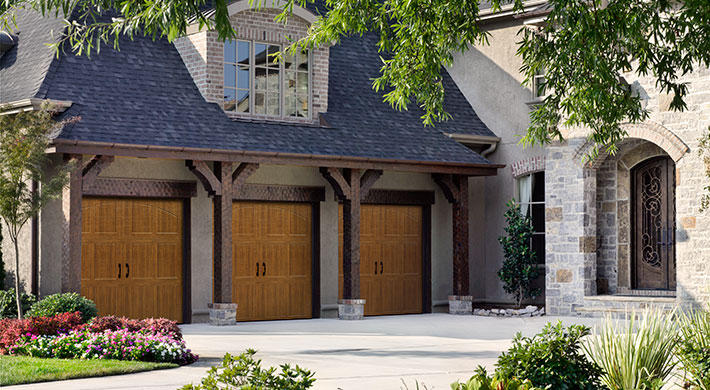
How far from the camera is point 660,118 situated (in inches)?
702

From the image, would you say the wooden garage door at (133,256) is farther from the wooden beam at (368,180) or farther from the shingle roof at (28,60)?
the wooden beam at (368,180)

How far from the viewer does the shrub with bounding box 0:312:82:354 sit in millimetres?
12984

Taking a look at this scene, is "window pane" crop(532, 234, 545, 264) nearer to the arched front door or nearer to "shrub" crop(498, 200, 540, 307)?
"shrub" crop(498, 200, 540, 307)

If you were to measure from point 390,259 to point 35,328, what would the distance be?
9112mm

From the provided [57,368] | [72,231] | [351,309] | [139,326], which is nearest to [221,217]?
[72,231]

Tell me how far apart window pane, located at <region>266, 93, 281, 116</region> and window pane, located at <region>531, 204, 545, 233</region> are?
584 centimetres

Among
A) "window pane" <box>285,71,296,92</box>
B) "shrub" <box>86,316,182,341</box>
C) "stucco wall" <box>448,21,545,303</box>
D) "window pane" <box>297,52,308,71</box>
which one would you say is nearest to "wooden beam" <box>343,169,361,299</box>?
"window pane" <box>285,71,296,92</box>

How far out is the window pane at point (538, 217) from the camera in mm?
21172

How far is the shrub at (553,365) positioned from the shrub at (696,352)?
0.84 metres

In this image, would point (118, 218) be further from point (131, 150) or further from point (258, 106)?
point (258, 106)

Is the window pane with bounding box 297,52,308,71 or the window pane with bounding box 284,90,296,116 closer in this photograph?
the window pane with bounding box 284,90,296,116

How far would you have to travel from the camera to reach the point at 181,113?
17.7m

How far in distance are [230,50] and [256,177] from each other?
234cm

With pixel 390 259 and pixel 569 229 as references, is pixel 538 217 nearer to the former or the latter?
pixel 569 229
